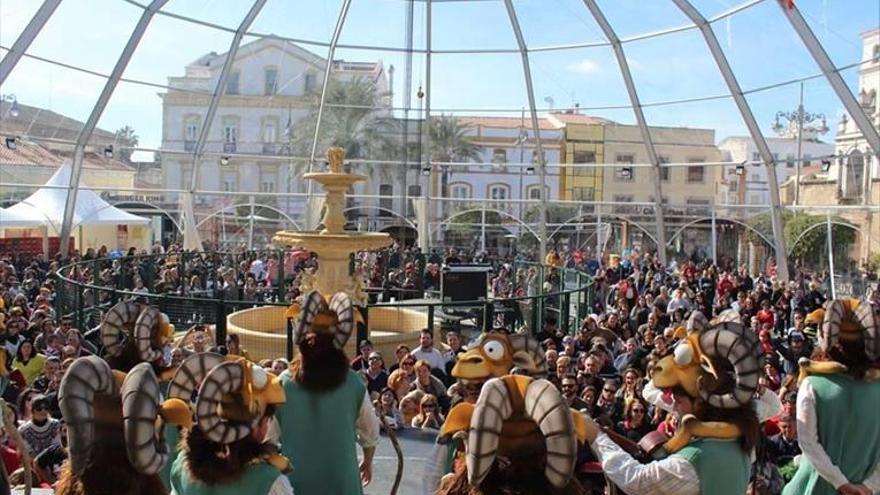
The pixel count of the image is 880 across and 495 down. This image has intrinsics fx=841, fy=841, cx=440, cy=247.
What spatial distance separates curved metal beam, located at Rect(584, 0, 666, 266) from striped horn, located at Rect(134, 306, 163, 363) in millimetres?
13295

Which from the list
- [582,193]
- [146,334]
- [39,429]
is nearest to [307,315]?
[146,334]

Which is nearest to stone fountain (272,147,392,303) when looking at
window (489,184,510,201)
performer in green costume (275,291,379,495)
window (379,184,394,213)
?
performer in green costume (275,291,379,495)

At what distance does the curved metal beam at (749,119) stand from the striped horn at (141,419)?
1380cm

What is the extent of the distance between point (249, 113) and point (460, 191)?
6.71 meters

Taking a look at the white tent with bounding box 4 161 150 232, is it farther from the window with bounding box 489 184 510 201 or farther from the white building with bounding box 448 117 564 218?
the window with bounding box 489 184 510 201

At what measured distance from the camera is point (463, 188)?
23.7 meters

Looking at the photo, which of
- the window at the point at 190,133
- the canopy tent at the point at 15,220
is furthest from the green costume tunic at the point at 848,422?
the window at the point at 190,133

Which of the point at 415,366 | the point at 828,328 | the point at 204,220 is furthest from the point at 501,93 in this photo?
the point at 828,328

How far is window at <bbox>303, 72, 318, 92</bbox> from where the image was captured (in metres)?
18.4

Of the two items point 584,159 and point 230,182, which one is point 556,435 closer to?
point 230,182

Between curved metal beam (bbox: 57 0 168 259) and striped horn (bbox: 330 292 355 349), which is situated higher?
curved metal beam (bbox: 57 0 168 259)

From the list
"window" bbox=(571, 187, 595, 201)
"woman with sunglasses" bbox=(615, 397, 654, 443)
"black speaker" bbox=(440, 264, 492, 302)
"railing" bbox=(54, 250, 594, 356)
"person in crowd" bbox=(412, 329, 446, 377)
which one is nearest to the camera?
"woman with sunglasses" bbox=(615, 397, 654, 443)

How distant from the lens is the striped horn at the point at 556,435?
214 centimetres

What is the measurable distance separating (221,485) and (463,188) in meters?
21.3
